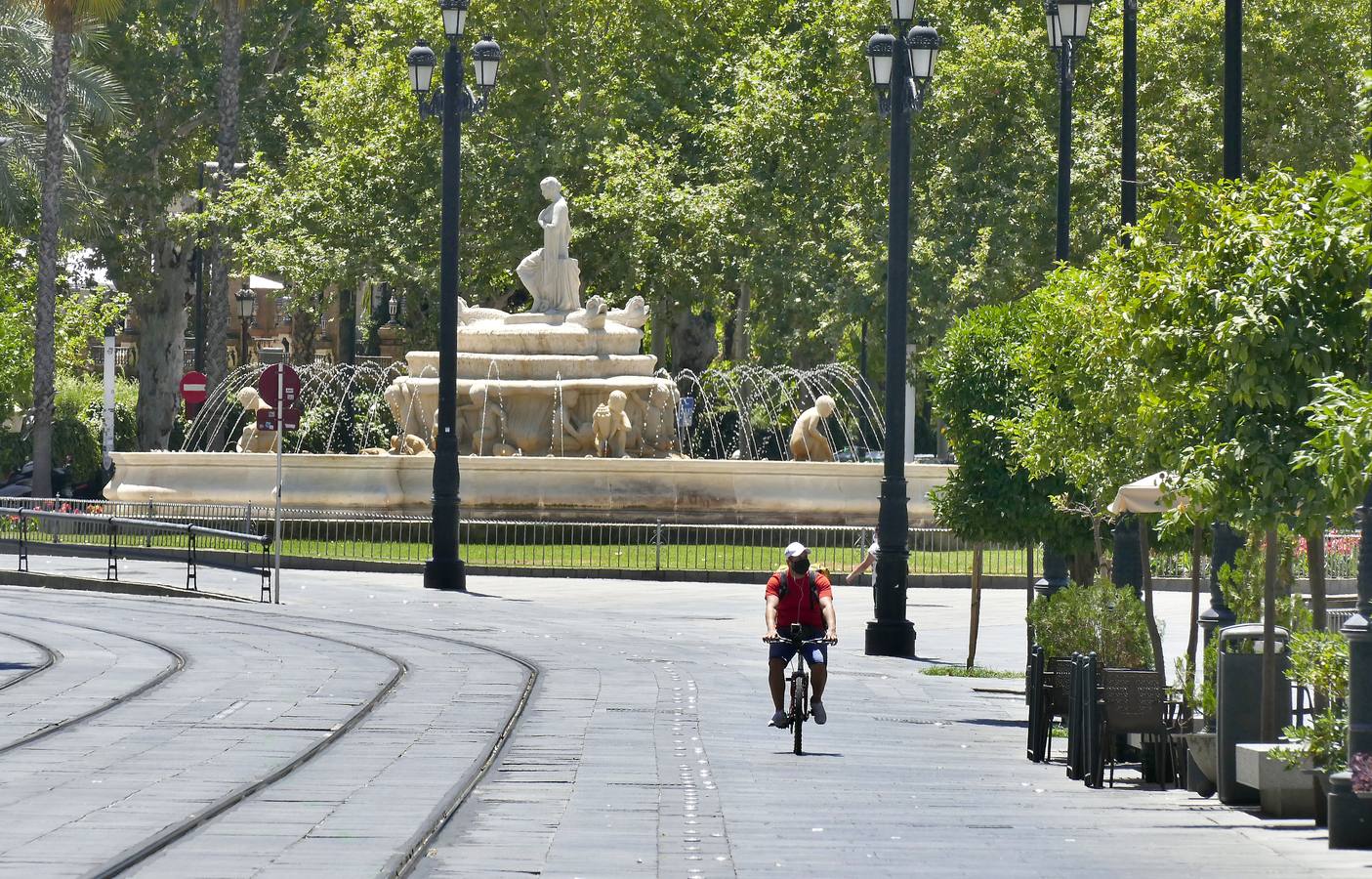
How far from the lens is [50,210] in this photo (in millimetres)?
46188

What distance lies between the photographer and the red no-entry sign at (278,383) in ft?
90.0

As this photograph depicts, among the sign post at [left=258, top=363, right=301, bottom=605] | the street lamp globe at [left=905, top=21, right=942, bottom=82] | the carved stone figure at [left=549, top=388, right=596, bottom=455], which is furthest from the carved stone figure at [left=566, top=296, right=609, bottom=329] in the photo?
the street lamp globe at [left=905, top=21, right=942, bottom=82]

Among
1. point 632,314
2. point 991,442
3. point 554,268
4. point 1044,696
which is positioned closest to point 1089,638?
point 1044,696

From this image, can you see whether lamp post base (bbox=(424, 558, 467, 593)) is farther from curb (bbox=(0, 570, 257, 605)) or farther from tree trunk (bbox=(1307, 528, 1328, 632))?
tree trunk (bbox=(1307, 528, 1328, 632))

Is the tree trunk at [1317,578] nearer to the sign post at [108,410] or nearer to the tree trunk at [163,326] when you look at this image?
the sign post at [108,410]

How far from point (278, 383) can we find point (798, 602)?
1340 centimetres

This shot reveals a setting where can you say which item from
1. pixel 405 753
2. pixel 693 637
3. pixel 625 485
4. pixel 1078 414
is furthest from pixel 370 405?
pixel 405 753

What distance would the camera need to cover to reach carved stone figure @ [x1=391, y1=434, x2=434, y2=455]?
37.8 m

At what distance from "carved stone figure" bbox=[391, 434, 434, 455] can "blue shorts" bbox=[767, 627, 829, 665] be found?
2280cm

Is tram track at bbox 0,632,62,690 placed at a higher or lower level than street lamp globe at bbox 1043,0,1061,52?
lower

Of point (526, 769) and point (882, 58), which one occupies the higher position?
point (882, 58)

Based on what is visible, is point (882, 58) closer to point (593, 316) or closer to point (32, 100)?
point (593, 316)

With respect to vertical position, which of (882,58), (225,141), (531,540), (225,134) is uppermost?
(225,134)

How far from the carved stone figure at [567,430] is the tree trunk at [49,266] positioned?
37.0 feet
